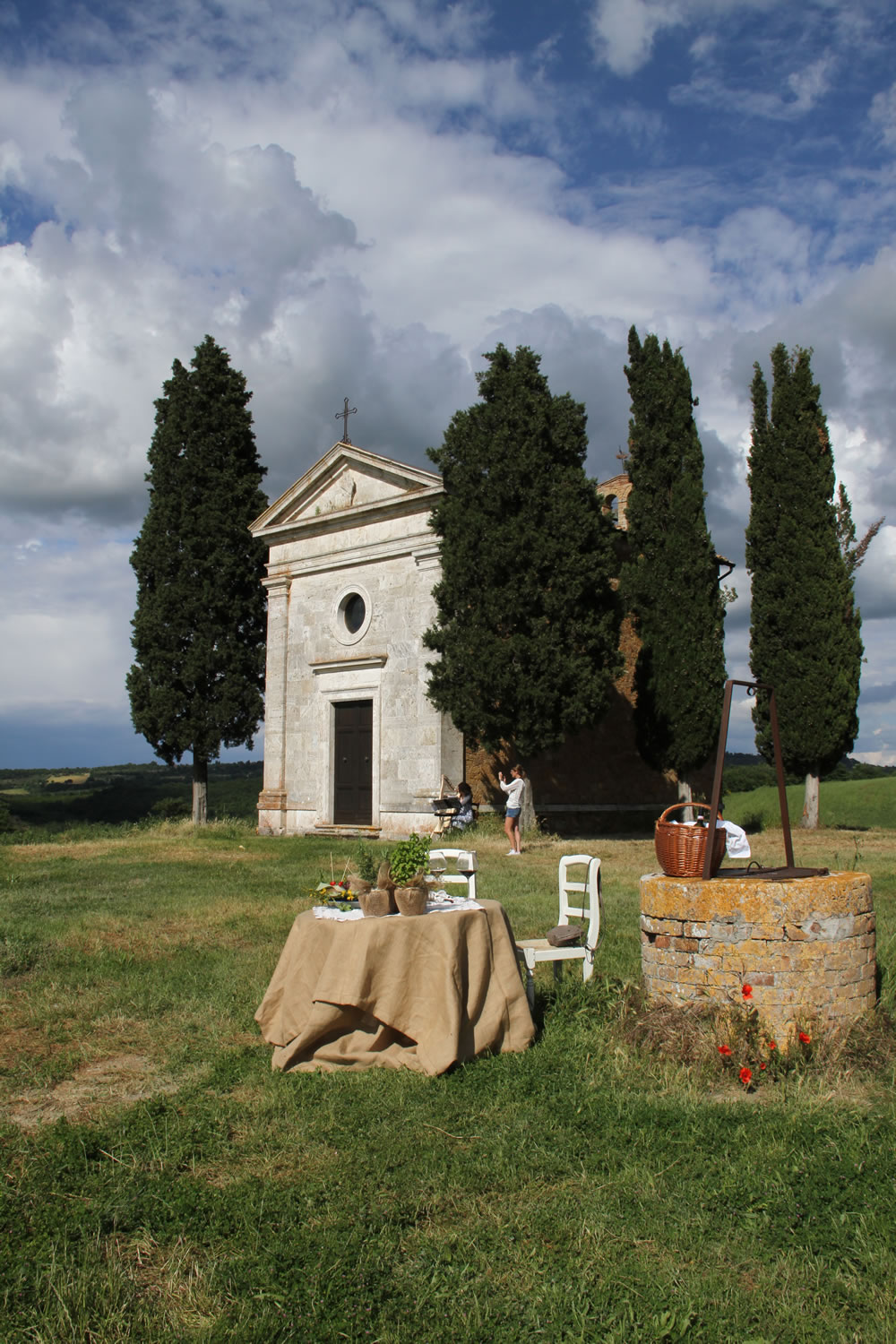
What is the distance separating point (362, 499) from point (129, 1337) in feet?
56.0

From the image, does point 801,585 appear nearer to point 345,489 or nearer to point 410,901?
point 345,489

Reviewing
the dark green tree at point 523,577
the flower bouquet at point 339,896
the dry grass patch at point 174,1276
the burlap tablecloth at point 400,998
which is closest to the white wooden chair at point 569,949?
the burlap tablecloth at point 400,998

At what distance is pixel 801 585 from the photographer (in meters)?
17.7

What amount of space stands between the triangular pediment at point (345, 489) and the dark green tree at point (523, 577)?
5.67 ft

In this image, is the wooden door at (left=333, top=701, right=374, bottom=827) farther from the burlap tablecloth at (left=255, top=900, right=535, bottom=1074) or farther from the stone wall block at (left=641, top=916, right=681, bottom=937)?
the burlap tablecloth at (left=255, top=900, right=535, bottom=1074)

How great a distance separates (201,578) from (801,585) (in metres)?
12.6

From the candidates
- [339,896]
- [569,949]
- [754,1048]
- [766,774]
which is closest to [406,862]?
[339,896]

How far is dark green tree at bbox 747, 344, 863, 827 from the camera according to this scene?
17.5 m

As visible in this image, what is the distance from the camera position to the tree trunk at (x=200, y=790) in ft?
66.8

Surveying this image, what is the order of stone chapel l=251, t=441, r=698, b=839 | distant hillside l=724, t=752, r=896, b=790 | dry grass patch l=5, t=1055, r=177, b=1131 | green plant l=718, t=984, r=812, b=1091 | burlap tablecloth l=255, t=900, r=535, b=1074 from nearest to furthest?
dry grass patch l=5, t=1055, r=177, b=1131 < green plant l=718, t=984, r=812, b=1091 < burlap tablecloth l=255, t=900, r=535, b=1074 < stone chapel l=251, t=441, r=698, b=839 < distant hillside l=724, t=752, r=896, b=790

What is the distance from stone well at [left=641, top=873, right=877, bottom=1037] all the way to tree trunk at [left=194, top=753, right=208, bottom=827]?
16.6 meters

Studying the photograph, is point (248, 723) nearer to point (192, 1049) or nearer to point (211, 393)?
point (211, 393)

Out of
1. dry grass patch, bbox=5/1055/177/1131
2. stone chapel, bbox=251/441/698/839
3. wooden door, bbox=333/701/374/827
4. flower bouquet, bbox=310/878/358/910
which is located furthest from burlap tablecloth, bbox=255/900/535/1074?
wooden door, bbox=333/701/374/827

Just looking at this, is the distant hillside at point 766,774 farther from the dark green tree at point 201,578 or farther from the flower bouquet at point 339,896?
the flower bouquet at point 339,896
